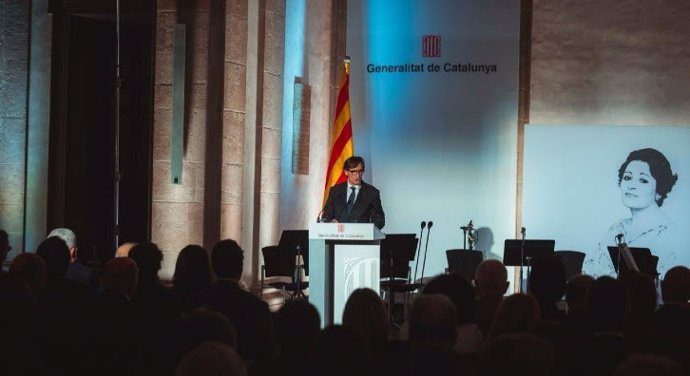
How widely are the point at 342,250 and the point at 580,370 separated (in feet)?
13.3

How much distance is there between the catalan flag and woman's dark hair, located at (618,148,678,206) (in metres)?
3.10

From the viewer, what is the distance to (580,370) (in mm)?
3910

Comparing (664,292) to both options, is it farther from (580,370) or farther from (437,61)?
(437,61)

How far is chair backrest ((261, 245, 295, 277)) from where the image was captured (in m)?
9.84

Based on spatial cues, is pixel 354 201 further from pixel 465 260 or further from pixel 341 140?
pixel 341 140

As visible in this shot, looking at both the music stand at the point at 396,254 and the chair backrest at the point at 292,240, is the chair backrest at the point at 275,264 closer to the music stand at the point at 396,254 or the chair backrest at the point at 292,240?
the chair backrest at the point at 292,240

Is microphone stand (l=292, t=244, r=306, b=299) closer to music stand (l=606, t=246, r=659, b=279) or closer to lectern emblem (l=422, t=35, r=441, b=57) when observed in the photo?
music stand (l=606, t=246, r=659, b=279)

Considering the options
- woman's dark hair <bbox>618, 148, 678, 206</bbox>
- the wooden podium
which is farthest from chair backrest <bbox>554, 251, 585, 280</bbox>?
the wooden podium

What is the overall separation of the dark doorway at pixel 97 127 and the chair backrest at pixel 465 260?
314cm

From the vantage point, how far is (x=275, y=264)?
32.5 ft

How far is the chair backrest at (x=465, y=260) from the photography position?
424 inches

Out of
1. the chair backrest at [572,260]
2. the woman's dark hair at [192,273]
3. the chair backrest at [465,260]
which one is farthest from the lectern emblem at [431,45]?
the woman's dark hair at [192,273]

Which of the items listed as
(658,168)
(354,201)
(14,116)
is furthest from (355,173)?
(658,168)

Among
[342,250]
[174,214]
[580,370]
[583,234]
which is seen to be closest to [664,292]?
[580,370]
